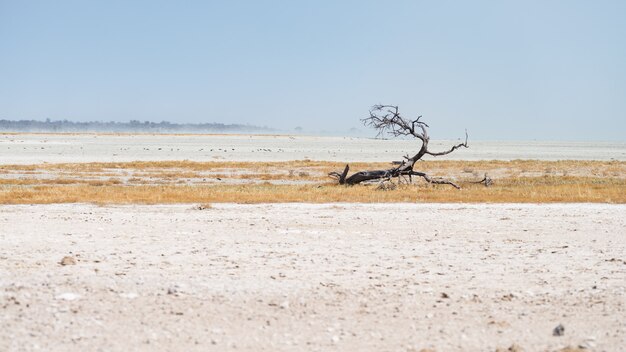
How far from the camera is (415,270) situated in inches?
485

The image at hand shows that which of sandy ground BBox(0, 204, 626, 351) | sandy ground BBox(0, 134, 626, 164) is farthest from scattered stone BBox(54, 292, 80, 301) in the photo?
sandy ground BBox(0, 134, 626, 164)

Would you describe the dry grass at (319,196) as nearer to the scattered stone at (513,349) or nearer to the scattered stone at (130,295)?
the scattered stone at (130,295)

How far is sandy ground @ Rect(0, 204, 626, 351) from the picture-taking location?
8.57m

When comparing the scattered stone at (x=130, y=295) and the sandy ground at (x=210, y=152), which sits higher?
the scattered stone at (x=130, y=295)

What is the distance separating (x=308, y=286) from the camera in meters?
10.9

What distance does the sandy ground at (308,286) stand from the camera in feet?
28.1

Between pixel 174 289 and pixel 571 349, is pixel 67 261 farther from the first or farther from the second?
pixel 571 349

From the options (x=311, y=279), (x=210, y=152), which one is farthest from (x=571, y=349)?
(x=210, y=152)

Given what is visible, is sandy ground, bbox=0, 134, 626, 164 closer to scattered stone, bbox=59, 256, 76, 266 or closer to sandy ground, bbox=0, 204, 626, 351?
sandy ground, bbox=0, 204, 626, 351

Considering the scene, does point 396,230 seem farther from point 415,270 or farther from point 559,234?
point 415,270

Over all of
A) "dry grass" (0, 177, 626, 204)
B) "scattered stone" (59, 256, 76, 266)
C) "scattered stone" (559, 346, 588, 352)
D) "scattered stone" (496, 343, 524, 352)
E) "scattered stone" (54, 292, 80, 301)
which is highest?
"scattered stone" (59, 256, 76, 266)

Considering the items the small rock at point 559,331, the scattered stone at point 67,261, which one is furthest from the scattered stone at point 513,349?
the scattered stone at point 67,261

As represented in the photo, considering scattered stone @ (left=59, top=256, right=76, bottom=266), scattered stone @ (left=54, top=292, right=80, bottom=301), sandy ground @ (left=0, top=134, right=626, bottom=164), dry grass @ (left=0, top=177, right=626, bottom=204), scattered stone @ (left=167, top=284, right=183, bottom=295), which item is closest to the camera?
scattered stone @ (left=54, top=292, right=80, bottom=301)

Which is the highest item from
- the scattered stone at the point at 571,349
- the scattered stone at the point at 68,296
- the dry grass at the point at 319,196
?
the scattered stone at the point at 68,296
